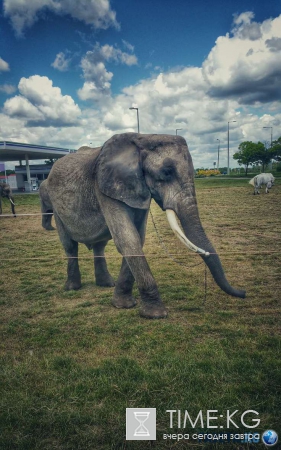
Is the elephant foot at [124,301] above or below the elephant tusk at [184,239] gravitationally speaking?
below

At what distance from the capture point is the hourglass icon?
2.21m

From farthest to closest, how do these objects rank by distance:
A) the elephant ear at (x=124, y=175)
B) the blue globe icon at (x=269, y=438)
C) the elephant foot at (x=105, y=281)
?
1. the elephant foot at (x=105, y=281)
2. the elephant ear at (x=124, y=175)
3. the blue globe icon at (x=269, y=438)

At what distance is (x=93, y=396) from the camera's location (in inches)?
102

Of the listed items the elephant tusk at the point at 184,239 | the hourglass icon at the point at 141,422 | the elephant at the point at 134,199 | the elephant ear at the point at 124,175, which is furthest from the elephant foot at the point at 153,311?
the hourglass icon at the point at 141,422

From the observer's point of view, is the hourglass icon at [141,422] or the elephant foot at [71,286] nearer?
the hourglass icon at [141,422]

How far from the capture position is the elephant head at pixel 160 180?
12.3ft

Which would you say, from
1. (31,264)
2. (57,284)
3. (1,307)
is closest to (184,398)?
(1,307)

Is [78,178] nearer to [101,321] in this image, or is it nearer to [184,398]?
[101,321]

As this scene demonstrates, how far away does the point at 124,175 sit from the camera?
13.0ft

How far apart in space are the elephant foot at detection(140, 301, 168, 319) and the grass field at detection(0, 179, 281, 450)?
12 cm

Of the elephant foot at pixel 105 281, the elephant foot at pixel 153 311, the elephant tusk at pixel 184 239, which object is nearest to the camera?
the elephant tusk at pixel 184 239

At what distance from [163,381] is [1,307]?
9.65ft

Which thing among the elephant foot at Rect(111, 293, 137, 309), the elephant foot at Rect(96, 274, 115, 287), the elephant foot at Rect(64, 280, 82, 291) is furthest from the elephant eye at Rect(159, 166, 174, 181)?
the elephant foot at Rect(64, 280, 82, 291)

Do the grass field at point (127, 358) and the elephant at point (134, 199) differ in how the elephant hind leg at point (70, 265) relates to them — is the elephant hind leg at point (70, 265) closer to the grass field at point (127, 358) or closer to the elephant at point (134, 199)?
the grass field at point (127, 358)
